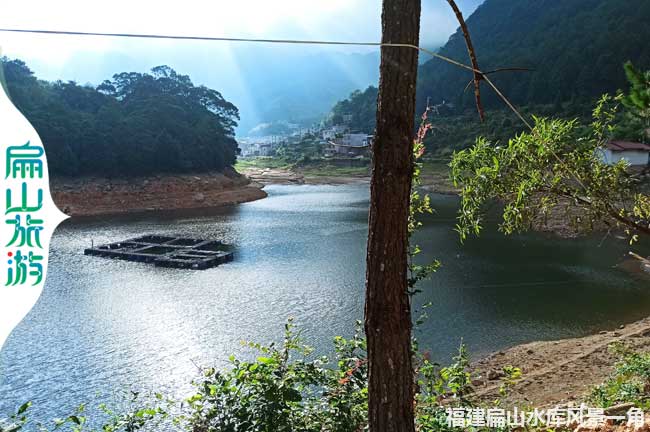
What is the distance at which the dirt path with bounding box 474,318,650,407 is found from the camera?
211 inches

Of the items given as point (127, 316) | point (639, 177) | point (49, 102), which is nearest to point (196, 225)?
point (127, 316)

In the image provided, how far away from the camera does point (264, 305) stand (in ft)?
31.3

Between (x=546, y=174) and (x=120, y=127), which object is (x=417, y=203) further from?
(x=120, y=127)

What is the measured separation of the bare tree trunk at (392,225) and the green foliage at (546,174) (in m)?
1.54

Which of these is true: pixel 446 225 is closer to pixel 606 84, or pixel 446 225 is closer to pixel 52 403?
pixel 52 403

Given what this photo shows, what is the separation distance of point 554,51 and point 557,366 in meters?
34.2

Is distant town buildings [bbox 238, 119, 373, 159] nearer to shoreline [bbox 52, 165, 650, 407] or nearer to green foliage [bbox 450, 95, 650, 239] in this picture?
shoreline [bbox 52, 165, 650, 407]

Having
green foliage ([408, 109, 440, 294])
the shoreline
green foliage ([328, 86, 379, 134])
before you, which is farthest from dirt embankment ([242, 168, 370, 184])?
green foliage ([408, 109, 440, 294])

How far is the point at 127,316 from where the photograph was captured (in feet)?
29.9

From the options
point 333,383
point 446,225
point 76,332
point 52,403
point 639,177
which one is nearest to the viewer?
point 333,383

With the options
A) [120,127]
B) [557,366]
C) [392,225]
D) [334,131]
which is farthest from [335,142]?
[392,225]

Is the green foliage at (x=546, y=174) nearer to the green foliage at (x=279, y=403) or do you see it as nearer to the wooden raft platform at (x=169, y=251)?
the green foliage at (x=279, y=403)

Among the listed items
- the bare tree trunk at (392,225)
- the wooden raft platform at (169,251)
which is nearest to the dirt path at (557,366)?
the bare tree trunk at (392,225)

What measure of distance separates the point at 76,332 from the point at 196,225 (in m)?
11.2
